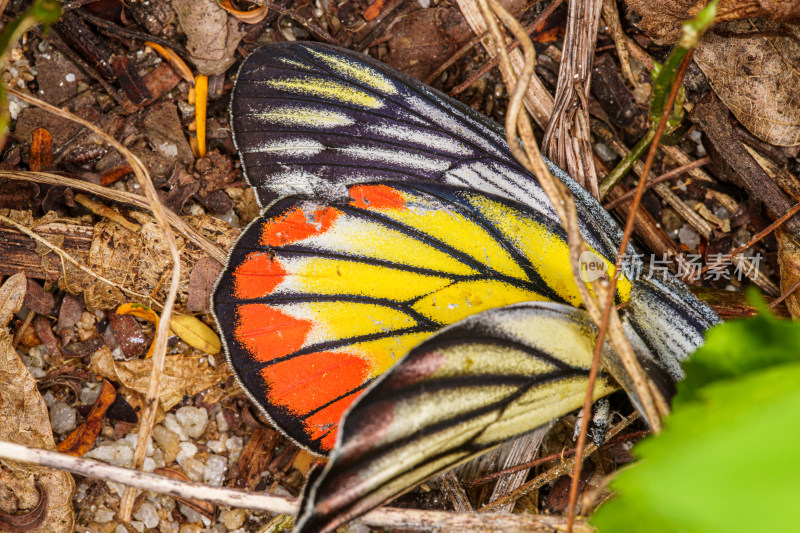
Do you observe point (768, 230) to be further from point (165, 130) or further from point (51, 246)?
point (51, 246)

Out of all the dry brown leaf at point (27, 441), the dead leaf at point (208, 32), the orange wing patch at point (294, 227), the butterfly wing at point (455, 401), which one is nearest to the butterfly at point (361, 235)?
the orange wing patch at point (294, 227)

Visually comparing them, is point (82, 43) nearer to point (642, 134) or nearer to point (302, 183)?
point (302, 183)

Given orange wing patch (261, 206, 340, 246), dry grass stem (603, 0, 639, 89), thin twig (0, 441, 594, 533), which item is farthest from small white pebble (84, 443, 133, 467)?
dry grass stem (603, 0, 639, 89)

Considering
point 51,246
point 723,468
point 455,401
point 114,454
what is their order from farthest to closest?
point 114,454, point 51,246, point 455,401, point 723,468

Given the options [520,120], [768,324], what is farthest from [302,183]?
[768,324]

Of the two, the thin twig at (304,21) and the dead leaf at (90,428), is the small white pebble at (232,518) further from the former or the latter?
the thin twig at (304,21)

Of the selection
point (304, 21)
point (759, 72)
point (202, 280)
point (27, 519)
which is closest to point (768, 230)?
point (759, 72)
